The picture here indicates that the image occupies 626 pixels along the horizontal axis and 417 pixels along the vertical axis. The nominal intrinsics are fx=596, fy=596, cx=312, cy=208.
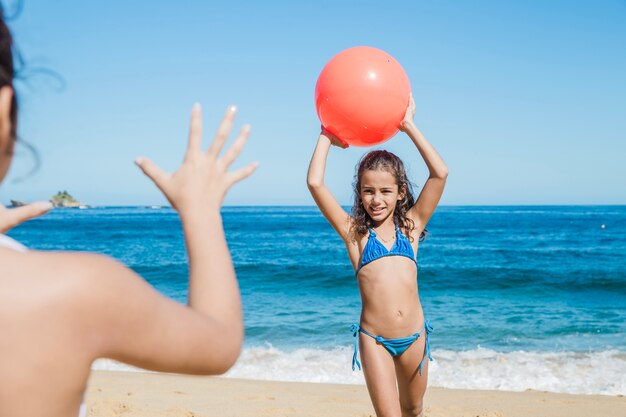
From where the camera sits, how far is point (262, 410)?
255 inches

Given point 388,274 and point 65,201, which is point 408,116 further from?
point 65,201

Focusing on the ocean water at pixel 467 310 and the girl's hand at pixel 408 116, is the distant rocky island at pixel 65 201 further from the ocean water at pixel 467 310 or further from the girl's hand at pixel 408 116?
the girl's hand at pixel 408 116

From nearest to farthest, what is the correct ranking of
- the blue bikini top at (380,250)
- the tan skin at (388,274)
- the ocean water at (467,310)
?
the tan skin at (388,274) → the blue bikini top at (380,250) → the ocean water at (467,310)

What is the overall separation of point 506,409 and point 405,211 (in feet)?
10.8

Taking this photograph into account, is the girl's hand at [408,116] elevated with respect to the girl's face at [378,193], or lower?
elevated

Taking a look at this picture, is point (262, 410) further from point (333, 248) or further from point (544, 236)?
point (544, 236)

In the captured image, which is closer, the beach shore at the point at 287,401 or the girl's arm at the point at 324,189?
the girl's arm at the point at 324,189

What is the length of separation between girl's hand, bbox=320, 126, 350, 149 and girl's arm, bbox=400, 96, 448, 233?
17.4 inches

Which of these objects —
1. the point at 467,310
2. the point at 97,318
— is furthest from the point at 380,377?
the point at 467,310

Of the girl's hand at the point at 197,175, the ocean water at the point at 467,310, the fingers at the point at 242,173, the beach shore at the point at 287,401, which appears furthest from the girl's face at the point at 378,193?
the ocean water at the point at 467,310

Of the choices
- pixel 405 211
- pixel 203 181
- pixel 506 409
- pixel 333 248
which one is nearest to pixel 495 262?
pixel 333 248

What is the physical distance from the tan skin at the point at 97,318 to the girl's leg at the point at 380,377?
2.94 metres

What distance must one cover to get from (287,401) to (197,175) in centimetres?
615

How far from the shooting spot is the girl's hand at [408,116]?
4.27 meters
